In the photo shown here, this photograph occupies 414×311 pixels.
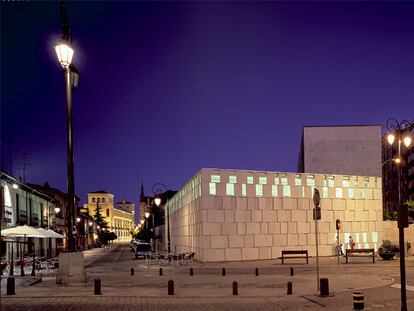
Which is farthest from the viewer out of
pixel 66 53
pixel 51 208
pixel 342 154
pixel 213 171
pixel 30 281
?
pixel 342 154

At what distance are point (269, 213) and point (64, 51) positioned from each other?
28.4 metres

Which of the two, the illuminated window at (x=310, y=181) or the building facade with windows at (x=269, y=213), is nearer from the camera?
the building facade with windows at (x=269, y=213)

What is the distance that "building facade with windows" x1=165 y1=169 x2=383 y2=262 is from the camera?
41750mm

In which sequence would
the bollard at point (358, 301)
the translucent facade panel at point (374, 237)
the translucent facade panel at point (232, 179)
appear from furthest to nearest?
the translucent facade panel at point (374, 237) < the translucent facade panel at point (232, 179) < the bollard at point (358, 301)

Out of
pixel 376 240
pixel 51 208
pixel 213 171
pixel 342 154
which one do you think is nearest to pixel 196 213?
pixel 213 171

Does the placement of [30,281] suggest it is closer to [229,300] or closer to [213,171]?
[229,300]

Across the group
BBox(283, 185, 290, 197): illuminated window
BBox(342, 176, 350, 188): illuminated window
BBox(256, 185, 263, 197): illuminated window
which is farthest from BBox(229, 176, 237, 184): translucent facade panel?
BBox(342, 176, 350, 188): illuminated window

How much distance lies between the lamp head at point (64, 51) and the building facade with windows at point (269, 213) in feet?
74.8

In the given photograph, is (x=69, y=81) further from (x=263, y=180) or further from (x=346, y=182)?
(x=346, y=182)

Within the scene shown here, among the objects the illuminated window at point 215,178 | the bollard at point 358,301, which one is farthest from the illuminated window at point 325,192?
the bollard at point 358,301

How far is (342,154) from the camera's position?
77.5m

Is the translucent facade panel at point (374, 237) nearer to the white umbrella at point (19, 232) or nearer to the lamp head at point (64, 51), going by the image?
the white umbrella at point (19, 232)

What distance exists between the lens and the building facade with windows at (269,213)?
41.8 m

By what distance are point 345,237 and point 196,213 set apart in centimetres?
1425
